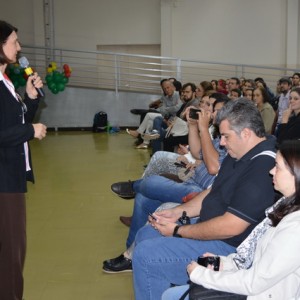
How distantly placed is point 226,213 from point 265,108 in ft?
13.0

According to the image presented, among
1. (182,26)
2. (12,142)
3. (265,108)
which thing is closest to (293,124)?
(265,108)

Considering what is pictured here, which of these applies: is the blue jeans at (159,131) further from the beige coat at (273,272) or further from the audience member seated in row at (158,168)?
the beige coat at (273,272)

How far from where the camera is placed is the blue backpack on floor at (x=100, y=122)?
37.3 ft

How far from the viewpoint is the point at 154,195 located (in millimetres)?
3480

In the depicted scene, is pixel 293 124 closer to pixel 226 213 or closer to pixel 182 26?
pixel 226 213

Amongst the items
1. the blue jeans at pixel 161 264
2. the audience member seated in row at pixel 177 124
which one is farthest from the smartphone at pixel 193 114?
the blue jeans at pixel 161 264

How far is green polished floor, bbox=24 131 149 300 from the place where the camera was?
3.23 meters

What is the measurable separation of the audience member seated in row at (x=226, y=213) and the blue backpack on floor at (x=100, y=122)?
8920 mm

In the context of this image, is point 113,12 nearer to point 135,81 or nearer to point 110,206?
point 135,81

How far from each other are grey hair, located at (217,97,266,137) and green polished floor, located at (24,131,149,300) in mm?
1323

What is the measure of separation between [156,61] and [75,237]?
9.31 meters

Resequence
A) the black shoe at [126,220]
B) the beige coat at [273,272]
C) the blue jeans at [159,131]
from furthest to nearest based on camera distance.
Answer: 1. the blue jeans at [159,131]
2. the black shoe at [126,220]
3. the beige coat at [273,272]

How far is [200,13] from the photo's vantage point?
12477mm

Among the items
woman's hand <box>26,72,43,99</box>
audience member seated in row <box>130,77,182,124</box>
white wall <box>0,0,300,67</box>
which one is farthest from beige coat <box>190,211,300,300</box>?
white wall <box>0,0,300,67</box>
